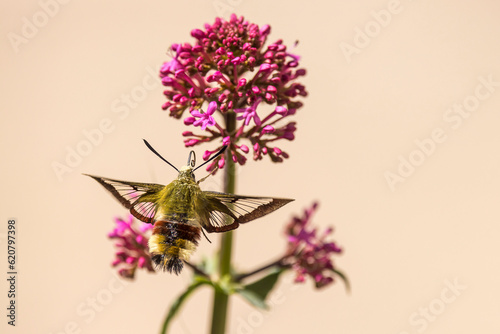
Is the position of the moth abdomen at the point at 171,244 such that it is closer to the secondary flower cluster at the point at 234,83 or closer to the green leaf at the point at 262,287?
the secondary flower cluster at the point at 234,83

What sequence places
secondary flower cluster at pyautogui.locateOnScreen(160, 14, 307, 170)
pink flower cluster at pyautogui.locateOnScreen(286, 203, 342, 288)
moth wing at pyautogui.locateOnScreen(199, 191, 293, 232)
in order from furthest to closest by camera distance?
1. pink flower cluster at pyautogui.locateOnScreen(286, 203, 342, 288)
2. secondary flower cluster at pyautogui.locateOnScreen(160, 14, 307, 170)
3. moth wing at pyautogui.locateOnScreen(199, 191, 293, 232)

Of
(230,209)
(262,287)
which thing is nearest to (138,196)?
(230,209)

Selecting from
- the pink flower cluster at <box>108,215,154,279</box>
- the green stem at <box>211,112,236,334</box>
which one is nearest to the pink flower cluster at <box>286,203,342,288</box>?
the green stem at <box>211,112,236,334</box>

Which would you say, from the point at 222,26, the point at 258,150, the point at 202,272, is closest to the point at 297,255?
the point at 202,272

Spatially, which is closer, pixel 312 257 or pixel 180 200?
pixel 180 200

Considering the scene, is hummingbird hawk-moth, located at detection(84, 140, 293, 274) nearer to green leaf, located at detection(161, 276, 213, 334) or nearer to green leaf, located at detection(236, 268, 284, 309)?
green leaf, located at detection(161, 276, 213, 334)

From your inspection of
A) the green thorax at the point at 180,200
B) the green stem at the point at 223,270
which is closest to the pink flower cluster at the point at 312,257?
the green stem at the point at 223,270

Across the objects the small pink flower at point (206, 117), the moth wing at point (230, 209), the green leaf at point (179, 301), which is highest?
the small pink flower at point (206, 117)

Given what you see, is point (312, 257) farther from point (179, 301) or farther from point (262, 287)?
point (179, 301)
